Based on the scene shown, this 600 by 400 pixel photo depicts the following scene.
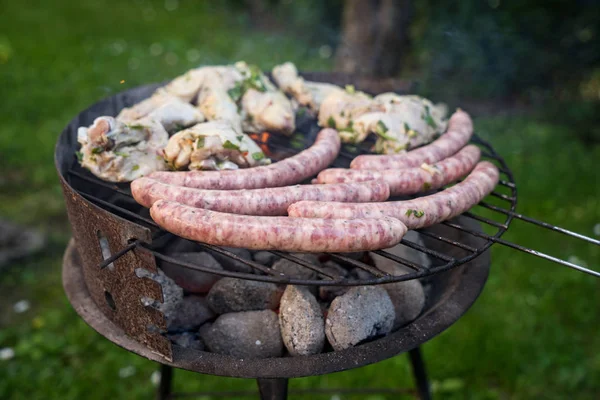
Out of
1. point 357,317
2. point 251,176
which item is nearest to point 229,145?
point 251,176

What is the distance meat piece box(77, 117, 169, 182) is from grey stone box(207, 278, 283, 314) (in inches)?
28.8

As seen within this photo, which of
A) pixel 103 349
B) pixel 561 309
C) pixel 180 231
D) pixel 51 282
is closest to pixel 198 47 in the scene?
pixel 51 282

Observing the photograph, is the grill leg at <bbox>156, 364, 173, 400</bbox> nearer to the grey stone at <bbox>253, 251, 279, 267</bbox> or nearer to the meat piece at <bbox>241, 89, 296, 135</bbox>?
the grey stone at <bbox>253, 251, 279, 267</bbox>

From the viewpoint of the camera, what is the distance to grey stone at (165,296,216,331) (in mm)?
2672

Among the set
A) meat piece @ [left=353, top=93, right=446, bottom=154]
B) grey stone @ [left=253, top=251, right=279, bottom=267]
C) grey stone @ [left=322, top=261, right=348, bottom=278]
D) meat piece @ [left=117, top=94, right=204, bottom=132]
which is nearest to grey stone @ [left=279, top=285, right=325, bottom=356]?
grey stone @ [left=322, top=261, right=348, bottom=278]

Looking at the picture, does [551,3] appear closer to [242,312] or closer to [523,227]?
[523,227]

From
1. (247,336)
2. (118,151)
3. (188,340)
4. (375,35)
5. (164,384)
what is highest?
(118,151)

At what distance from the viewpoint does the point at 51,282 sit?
5059 millimetres

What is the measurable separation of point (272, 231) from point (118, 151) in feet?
3.68

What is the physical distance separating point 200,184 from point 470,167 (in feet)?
5.02

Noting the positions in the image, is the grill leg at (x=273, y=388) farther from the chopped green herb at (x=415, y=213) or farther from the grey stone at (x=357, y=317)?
the chopped green herb at (x=415, y=213)

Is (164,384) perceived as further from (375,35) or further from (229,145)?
(375,35)

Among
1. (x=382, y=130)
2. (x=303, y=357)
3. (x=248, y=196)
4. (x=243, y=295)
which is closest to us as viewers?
(x=303, y=357)

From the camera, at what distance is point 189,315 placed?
106 inches
